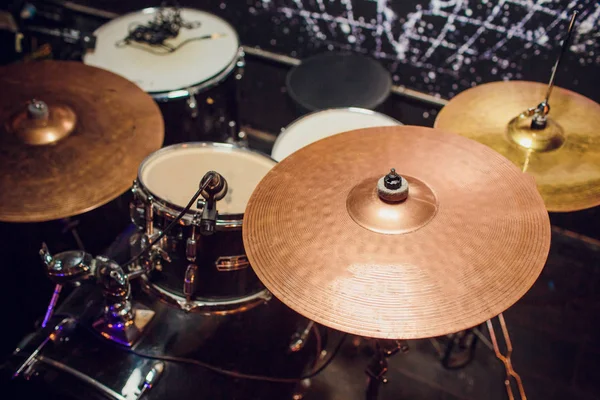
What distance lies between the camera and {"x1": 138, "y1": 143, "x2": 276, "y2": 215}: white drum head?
1.68 m

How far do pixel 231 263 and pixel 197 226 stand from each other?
0.19 metres

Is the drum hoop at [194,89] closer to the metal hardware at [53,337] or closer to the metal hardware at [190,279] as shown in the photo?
the metal hardware at [190,279]

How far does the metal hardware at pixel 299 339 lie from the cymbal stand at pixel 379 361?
0.89 ft

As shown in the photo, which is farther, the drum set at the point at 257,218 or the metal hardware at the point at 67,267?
the metal hardware at the point at 67,267

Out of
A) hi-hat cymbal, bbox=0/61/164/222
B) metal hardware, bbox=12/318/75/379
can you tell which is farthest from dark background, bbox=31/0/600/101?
metal hardware, bbox=12/318/75/379

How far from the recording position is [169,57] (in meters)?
2.35

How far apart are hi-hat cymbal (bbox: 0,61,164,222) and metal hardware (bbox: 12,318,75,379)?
489 millimetres

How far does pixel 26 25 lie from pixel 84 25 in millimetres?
394

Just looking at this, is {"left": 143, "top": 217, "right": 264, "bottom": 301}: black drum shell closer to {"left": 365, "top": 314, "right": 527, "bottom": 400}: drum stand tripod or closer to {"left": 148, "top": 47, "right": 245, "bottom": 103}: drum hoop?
{"left": 365, "top": 314, "right": 527, "bottom": 400}: drum stand tripod

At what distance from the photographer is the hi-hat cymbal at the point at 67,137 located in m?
1.64

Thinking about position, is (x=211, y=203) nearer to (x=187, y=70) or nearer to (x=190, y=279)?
(x=190, y=279)

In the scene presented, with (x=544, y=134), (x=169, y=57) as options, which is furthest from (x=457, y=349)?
(x=169, y=57)

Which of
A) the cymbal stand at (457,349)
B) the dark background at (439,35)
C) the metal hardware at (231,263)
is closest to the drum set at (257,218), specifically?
the metal hardware at (231,263)

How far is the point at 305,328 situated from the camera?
6.32 feet
